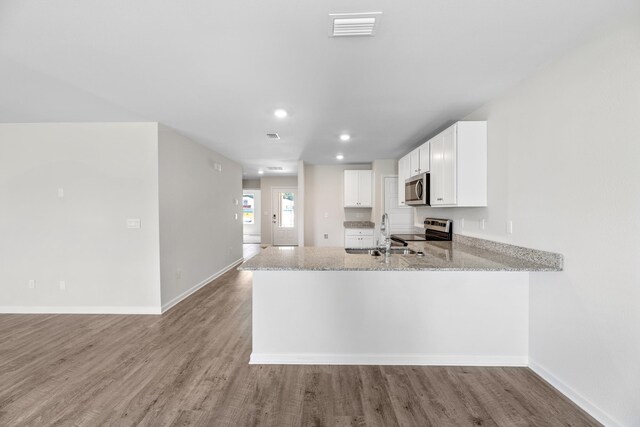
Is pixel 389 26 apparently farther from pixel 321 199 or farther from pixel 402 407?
pixel 321 199

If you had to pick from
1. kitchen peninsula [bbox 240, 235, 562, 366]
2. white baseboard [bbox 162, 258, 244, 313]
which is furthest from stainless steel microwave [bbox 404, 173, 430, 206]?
white baseboard [bbox 162, 258, 244, 313]

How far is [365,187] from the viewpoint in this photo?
6.11 meters

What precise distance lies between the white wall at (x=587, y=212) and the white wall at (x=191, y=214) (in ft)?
13.0

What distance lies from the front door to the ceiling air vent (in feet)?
24.3

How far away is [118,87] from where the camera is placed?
2359 millimetres

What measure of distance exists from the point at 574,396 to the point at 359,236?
426cm

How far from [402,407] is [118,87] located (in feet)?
11.1

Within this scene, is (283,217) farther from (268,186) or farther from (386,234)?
(386,234)

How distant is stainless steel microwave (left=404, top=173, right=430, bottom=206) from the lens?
347cm

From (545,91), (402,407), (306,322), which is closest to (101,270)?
(306,322)

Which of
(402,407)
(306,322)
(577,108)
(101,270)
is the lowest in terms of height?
(402,407)

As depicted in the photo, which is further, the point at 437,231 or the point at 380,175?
the point at 380,175

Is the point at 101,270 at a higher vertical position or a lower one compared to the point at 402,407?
higher

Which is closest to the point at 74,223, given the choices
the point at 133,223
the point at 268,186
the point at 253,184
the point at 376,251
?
the point at 133,223
